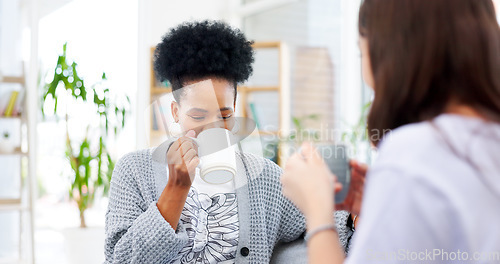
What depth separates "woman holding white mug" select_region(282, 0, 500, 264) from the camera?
590 mm

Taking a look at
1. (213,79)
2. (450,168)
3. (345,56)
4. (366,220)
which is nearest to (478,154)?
(450,168)

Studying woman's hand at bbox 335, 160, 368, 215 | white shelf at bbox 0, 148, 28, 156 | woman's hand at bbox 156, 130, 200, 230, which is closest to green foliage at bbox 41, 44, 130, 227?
white shelf at bbox 0, 148, 28, 156

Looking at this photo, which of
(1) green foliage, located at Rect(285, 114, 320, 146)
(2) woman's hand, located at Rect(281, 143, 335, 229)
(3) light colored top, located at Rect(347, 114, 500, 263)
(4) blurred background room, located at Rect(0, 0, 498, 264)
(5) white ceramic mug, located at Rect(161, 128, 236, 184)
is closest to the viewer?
(3) light colored top, located at Rect(347, 114, 500, 263)

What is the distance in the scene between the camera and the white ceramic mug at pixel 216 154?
1.10m

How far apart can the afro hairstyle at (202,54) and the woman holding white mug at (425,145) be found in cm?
61

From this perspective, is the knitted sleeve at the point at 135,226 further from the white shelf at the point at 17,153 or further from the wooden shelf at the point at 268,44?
the wooden shelf at the point at 268,44

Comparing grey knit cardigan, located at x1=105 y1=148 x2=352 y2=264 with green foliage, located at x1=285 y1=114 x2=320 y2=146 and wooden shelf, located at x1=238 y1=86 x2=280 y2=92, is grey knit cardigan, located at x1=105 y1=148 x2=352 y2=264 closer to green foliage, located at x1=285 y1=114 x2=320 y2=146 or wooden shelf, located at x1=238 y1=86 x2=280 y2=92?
green foliage, located at x1=285 y1=114 x2=320 y2=146

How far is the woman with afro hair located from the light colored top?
1.83ft

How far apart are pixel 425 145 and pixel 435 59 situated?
12 centimetres

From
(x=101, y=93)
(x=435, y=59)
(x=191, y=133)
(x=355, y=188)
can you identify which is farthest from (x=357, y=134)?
(x=435, y=59)

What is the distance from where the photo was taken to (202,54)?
4.45ft

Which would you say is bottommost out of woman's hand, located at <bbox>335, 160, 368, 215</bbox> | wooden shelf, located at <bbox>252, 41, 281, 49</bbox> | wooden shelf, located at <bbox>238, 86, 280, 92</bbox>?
woman's hand, located at <bbox>335, 160, 368, 215</bbox>

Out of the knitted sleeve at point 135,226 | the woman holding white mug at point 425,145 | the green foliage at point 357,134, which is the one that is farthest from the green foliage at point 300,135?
the woman holding white mug at point 425,145

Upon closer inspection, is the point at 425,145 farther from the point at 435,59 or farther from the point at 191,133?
the point at 191,133
